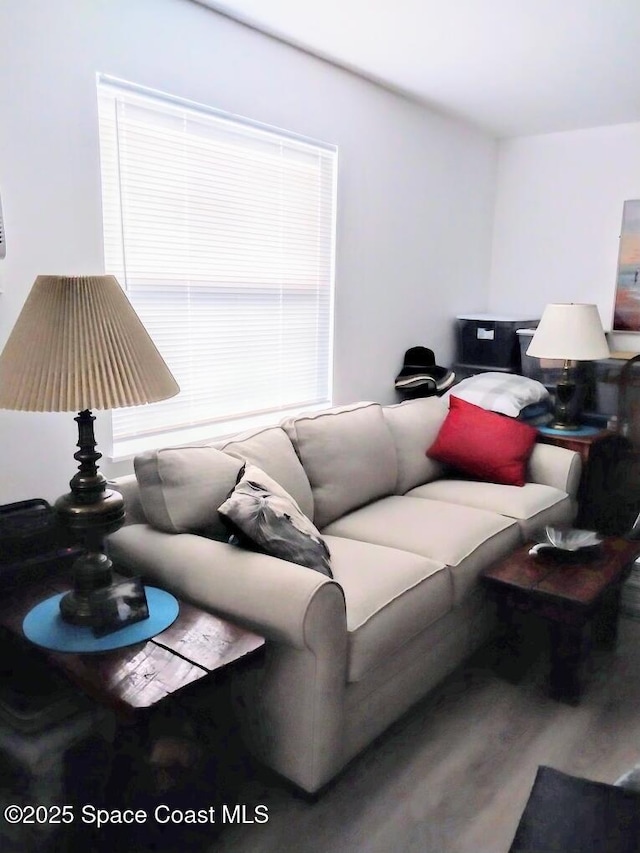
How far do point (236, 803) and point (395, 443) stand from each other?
5.67ft

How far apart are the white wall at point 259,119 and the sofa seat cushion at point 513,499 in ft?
2.43

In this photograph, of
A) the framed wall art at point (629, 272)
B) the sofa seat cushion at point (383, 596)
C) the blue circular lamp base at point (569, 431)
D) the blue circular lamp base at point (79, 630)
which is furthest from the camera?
the framed wall art at point (629, 272)

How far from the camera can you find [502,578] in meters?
2.28

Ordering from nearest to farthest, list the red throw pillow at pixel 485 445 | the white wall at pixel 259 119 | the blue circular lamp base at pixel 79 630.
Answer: the blue circular lamp base at pixel 79 630 → the white wall at pixel 259 119 → the red throw pillow at pixel 485 445

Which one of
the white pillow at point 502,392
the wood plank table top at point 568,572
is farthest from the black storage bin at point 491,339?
the wood plank table top at point 568,572

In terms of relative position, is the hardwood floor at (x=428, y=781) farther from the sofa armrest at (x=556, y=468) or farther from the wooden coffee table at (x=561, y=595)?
the sofa armrest at (x=556, y=468)

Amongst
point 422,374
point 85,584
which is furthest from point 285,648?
point 422,374

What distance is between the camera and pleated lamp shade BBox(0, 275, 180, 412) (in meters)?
1.43

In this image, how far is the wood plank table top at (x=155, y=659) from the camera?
1401 millimetres

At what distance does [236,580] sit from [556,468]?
2.01m

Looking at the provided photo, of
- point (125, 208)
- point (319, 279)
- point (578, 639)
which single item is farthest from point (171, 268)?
point (578, 639)

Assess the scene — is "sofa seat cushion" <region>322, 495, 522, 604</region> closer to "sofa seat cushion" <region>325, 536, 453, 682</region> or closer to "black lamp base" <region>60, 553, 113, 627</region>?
"sofa seat cushion" <region>325, 536, 453, 682</region>

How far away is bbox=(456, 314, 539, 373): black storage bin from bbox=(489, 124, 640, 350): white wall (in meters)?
0.34

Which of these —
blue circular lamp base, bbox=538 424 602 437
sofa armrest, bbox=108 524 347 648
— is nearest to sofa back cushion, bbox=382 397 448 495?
blue circular lamp base, bbox=538 424 602 437
